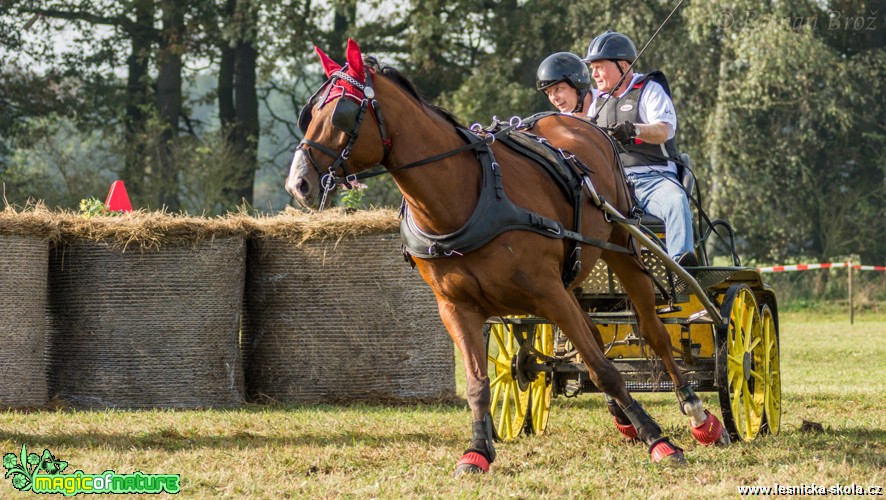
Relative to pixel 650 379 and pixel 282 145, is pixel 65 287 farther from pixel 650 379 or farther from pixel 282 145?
pixel 282 145

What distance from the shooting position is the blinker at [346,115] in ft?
16.2

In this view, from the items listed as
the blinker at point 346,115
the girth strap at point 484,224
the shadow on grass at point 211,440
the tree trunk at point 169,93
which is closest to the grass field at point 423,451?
the shadow on grass at point 211,440

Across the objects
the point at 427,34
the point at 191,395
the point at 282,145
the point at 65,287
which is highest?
the point at 427,34

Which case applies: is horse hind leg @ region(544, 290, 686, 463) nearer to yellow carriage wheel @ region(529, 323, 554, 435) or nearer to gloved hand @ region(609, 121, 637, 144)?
gloved hand @ region(609, 121, 637, 144)

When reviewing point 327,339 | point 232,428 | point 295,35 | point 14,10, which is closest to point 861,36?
point 295,35

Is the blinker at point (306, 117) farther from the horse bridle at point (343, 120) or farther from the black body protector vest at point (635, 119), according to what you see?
the black body protector vest at point (635, 119)

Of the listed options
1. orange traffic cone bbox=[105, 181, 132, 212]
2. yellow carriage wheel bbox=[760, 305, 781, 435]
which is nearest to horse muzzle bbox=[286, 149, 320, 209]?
yellow carriage wheel bbox=[760, 305, 781, 435]

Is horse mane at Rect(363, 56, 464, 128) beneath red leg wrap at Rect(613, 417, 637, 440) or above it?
above

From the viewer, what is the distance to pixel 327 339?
9.31 m

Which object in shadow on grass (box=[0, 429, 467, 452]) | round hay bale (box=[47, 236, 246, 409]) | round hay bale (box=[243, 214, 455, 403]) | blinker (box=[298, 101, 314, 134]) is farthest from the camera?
round hay bale (box=[243, 214, 455, 403])

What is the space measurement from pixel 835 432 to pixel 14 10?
2217cm

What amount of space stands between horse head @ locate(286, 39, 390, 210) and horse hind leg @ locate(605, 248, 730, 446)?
197 cm

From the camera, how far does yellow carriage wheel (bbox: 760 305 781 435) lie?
7.27m

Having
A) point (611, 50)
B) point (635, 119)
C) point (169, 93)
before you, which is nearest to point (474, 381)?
point (635, 119)
